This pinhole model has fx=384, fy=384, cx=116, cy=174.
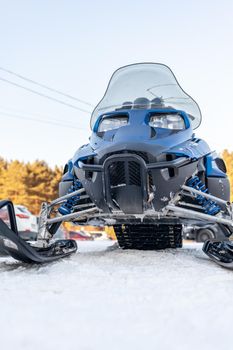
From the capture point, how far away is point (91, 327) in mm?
1562

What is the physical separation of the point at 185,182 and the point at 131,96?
1.36m

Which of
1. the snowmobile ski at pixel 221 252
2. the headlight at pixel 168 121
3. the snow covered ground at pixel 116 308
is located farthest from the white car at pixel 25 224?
the snowmobile ski at pixel 221 252

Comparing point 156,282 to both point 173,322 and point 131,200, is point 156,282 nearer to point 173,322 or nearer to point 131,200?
point 173,322

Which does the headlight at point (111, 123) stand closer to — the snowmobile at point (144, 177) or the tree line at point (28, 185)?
the snowmobile at point (144, 177)

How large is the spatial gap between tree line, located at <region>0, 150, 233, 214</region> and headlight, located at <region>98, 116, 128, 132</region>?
139 feet

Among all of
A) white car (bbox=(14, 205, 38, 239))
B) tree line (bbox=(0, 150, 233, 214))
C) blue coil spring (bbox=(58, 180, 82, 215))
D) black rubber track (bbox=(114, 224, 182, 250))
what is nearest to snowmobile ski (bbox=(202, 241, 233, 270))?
black rubber track (bbox=(114, 224, 182, 250))

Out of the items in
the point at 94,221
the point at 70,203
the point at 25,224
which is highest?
the point at 70,203

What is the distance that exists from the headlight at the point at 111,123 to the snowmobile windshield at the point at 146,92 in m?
0.40

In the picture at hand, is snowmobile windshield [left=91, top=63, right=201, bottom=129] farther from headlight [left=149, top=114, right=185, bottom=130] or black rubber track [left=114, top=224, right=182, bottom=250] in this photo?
black rubber track [left=114, top=224, right=182, bottom=250]

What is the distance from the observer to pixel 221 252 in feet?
10.6

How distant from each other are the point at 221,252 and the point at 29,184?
4649 cm

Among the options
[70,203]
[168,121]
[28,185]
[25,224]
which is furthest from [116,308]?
[28,185]

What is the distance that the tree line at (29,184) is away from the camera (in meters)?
46.7

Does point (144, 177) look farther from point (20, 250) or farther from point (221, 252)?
point (20, 250)
